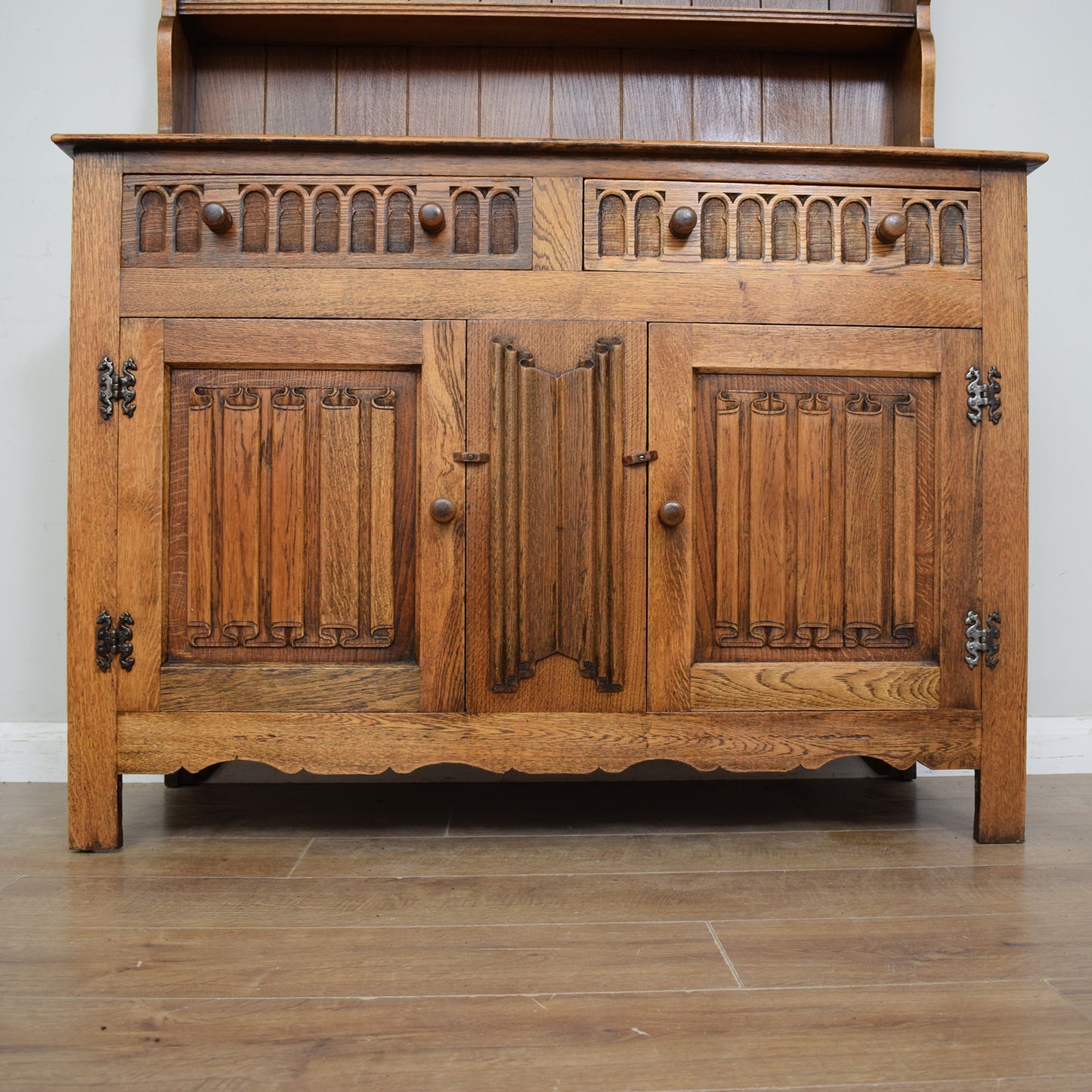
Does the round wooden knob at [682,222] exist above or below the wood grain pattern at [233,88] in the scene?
below

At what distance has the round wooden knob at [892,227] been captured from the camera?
1279 mm

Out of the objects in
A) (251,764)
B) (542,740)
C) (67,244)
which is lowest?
(251,764)

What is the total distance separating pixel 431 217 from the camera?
1.24m

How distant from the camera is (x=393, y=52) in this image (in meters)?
1.68

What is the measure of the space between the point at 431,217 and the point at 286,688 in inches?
30.2

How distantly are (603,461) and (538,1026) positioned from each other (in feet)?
2.57

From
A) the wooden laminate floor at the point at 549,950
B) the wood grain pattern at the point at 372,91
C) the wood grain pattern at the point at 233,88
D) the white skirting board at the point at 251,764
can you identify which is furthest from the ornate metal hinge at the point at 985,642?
the wood grain pattern at the point at 233,88

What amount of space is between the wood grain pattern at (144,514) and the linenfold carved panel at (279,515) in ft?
0.08

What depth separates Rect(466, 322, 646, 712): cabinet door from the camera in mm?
1263

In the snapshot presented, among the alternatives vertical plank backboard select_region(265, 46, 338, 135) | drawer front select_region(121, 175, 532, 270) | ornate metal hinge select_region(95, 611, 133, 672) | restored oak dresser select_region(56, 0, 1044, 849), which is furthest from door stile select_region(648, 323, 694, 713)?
vertical plank backboard select_region(265, 46, 338, 135)

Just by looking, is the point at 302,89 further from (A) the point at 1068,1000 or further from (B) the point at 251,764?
(A) the point at 1068,1000

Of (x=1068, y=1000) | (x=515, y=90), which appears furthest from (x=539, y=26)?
(x=1068, y=1000)

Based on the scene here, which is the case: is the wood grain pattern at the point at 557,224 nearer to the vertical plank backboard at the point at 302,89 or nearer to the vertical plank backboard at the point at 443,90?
the vertical plank backboard at the point at 443,90

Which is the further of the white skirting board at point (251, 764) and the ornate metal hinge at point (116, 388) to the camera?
the white skirting board at point (251, 764)
